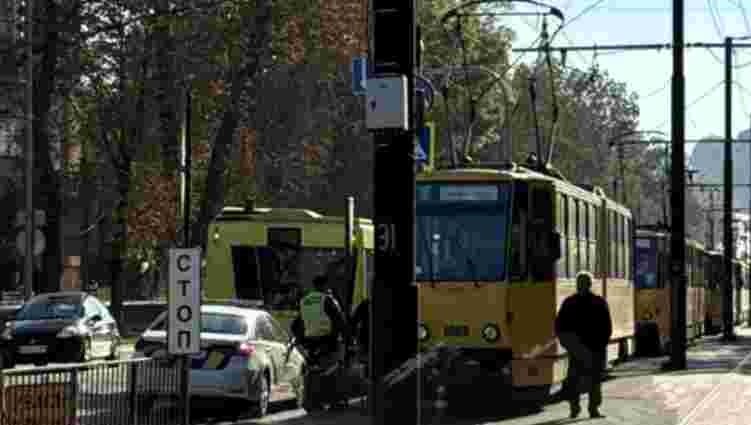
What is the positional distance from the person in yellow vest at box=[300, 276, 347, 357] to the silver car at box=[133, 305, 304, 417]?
2.12 feet

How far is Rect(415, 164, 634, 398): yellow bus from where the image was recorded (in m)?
21.3

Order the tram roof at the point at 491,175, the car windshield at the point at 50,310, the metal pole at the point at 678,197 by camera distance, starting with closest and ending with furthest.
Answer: the tram roof at the point at 491,175, the metal pole at the point at 678,197, the car windshield at the point at 50,310

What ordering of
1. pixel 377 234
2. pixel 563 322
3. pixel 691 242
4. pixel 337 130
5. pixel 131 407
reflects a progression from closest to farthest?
pixel 377 234 < pixel 131 407 < pixel 563 322 < pixel 691 242 < pixel 337 130

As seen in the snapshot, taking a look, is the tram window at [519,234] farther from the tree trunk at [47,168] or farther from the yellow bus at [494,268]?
the tree trunk at [47,168]

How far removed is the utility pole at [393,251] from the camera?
1245cm

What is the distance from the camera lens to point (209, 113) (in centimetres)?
4406

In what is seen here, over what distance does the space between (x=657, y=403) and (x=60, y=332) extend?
12989 mm

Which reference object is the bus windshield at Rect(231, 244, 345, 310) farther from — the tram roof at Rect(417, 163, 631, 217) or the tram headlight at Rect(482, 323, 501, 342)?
the tram headlight at Rect(482, 323, 501, 342)

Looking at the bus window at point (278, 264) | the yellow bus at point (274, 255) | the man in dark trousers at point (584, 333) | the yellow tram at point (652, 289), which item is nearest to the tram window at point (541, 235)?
the man in dark trousers at point (584, 333)

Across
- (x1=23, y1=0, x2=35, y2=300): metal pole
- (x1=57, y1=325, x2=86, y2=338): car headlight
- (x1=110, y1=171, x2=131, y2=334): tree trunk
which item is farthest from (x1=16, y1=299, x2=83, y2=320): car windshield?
(x1=110, y1=171, x2=131, y2=334): tree trunk

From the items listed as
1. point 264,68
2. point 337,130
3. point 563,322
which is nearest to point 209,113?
point 264,68

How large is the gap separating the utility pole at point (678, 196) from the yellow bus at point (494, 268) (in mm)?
9588

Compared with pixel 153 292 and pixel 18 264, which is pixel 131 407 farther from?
pixel 153 292

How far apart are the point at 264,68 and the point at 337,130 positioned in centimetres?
1149
